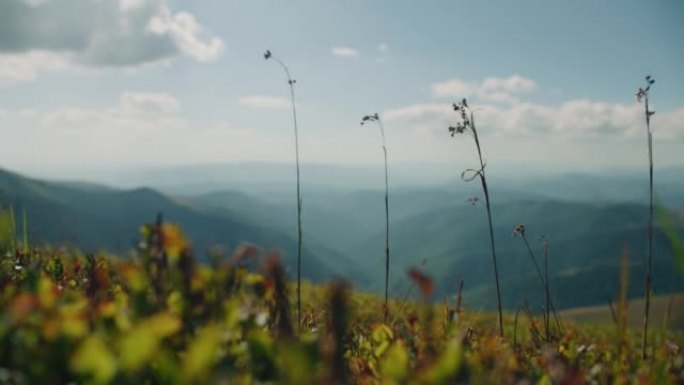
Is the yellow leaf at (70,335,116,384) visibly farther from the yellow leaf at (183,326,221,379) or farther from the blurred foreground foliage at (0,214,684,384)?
the yellow leaf at (183,326,221,379)

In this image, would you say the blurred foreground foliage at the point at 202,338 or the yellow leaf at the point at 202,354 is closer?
the yellow leaf at the point at 202,354

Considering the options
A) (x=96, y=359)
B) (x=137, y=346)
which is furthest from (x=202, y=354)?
(x=96, y=359)

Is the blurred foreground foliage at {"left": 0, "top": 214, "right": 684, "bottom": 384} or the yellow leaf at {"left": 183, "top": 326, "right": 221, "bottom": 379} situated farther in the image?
the blurred foreground foliage at {"left": 0, "top": 214, "right": 684, "bottom": 384}

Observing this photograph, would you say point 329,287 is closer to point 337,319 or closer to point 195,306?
point 337,319

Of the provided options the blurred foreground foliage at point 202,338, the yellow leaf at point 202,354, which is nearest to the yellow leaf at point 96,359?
the blurred foreground foliage at point 202,338

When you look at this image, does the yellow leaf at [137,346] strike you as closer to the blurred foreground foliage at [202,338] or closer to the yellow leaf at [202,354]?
the blurred foreground foliage at [202,338]

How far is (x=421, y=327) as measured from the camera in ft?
8.26

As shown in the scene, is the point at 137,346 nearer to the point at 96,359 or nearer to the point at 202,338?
the point at 96,359

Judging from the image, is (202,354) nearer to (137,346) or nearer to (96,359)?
(137,346)

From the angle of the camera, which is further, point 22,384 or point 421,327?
point 421,327

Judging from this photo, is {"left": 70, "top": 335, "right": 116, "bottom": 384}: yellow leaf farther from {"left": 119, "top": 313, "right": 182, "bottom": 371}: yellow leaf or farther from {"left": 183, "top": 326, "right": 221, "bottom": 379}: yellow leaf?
{"left": 183, "top": 326, "right": 221, "bottom": 379}: yellow leaf

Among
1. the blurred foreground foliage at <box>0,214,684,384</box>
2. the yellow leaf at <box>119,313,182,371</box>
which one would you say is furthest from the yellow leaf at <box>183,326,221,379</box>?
the yellow leaf at <box>119,313,182,371</box>

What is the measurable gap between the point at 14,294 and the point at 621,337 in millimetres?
2723

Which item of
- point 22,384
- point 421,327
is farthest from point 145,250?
point 421,327
